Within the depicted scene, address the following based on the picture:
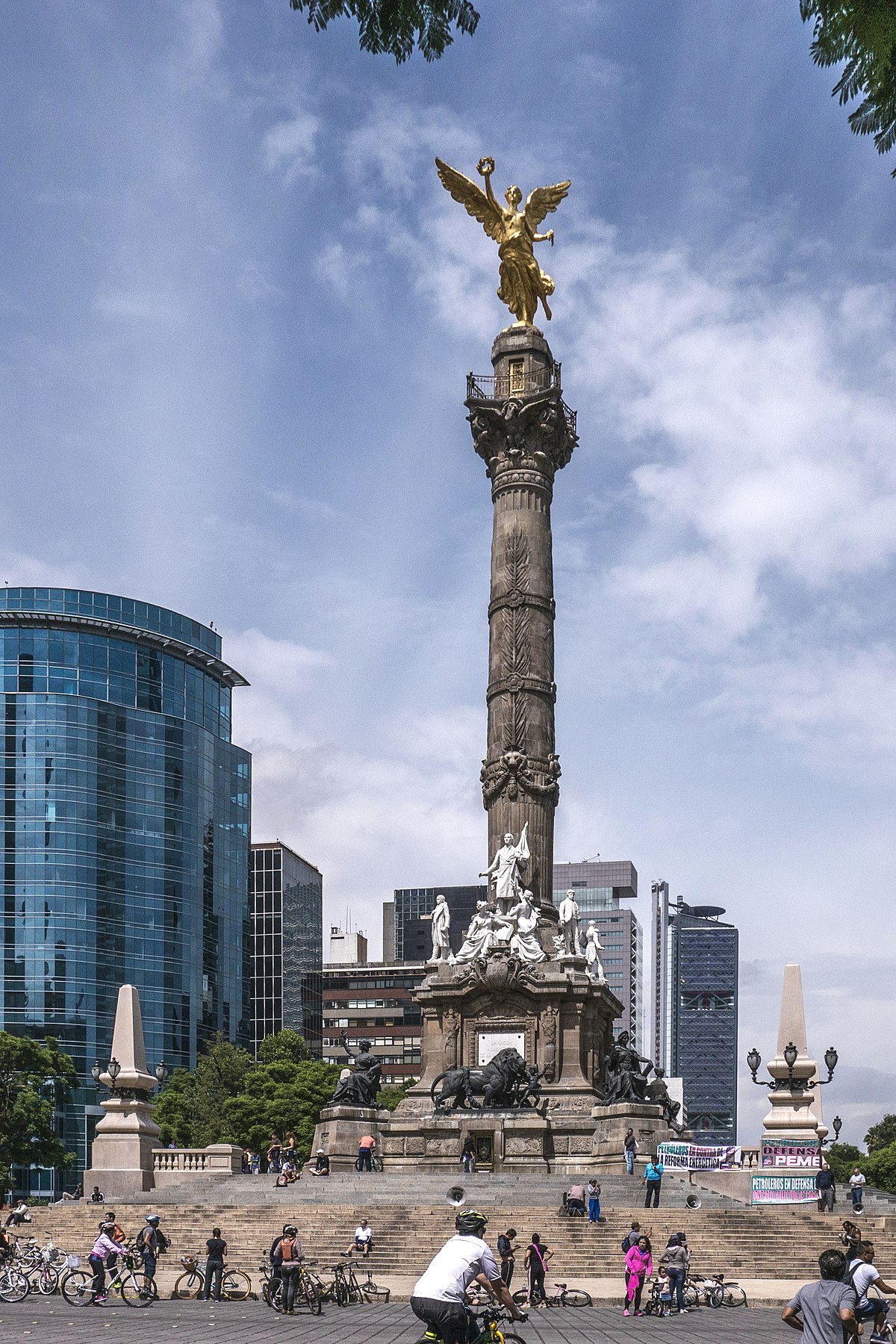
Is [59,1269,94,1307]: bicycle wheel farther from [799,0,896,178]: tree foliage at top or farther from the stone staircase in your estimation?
[799,0,896,178]: tree foliage at top

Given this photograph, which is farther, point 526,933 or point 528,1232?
point 526,933

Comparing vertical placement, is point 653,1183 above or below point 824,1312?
below

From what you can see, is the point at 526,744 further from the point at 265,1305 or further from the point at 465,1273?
the point at 465,1273

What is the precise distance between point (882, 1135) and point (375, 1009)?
1862 inches

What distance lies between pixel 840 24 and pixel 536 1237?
25633 millimetres

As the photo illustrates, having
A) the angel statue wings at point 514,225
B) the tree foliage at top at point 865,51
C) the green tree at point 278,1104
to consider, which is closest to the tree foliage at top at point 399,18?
the tree foliage at top at point 865,51

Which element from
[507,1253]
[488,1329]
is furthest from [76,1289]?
[488,1329]

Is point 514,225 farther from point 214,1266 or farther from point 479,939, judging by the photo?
point 214,1266

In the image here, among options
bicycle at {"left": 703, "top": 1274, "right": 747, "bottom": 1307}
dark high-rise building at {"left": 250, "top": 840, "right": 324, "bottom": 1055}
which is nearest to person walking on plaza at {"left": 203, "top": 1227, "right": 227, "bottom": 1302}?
bicycle at {"left": 703, "top": 1274, "right": 747, "bottom": 1307}

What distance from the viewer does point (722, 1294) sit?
30.2 m

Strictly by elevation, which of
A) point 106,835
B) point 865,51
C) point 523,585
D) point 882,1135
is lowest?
point 882,1135

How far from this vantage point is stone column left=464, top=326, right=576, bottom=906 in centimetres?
5712

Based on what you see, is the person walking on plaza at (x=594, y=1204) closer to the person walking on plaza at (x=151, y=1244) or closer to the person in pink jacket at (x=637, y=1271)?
the person in pink jacket at (x=637, y=1271)

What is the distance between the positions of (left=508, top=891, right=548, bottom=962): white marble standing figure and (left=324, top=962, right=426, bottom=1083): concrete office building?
289 feet
